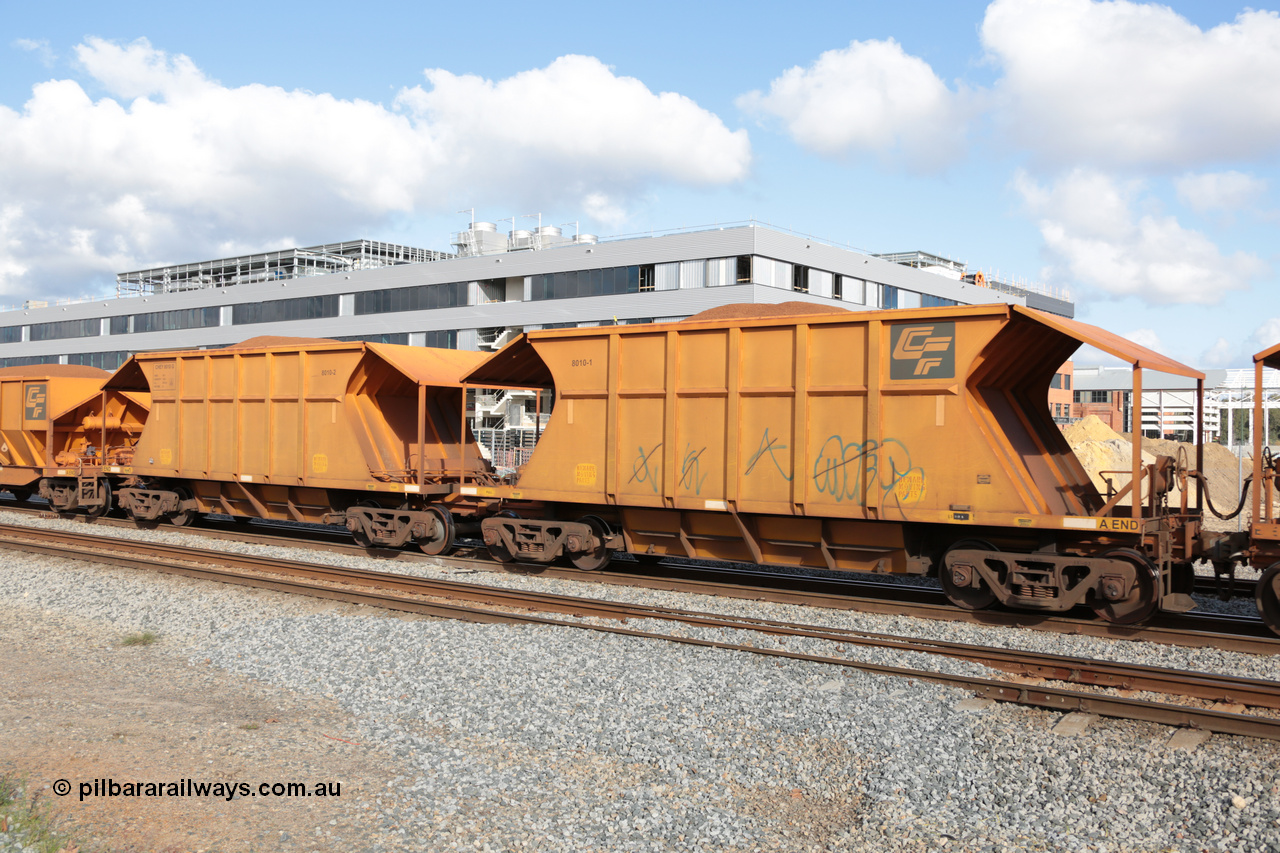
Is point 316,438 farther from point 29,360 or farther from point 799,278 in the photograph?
point 29,360

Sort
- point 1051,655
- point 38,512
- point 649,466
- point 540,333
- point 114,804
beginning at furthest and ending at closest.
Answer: point 38,512
point 540,333
point 649,466
point 1051,655
point 114,804

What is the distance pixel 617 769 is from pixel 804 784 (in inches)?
50.3

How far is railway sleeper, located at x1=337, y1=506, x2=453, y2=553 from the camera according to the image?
1509cm

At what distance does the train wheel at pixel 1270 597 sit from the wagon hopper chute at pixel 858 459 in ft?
2.37

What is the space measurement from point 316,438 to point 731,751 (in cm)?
1171

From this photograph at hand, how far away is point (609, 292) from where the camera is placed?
45.2 metres

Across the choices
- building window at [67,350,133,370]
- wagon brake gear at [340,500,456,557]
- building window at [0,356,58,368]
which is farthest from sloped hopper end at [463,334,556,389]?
building window at [0,356,58,368]

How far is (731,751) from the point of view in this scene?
657 cm

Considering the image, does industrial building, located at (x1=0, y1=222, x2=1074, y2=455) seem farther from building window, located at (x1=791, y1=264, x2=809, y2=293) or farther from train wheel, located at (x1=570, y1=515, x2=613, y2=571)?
A: train wheel, located at (x1=570, y1=515, x2=613, y2=571)

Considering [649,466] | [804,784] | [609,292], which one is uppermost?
[609,292]

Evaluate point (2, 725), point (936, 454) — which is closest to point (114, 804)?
point (2, 725)

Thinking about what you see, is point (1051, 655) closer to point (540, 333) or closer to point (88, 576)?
point (540, 333)

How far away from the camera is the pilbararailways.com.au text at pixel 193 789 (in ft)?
18.7

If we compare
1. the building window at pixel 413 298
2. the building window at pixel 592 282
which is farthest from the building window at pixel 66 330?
the building window at pixel 592 282
